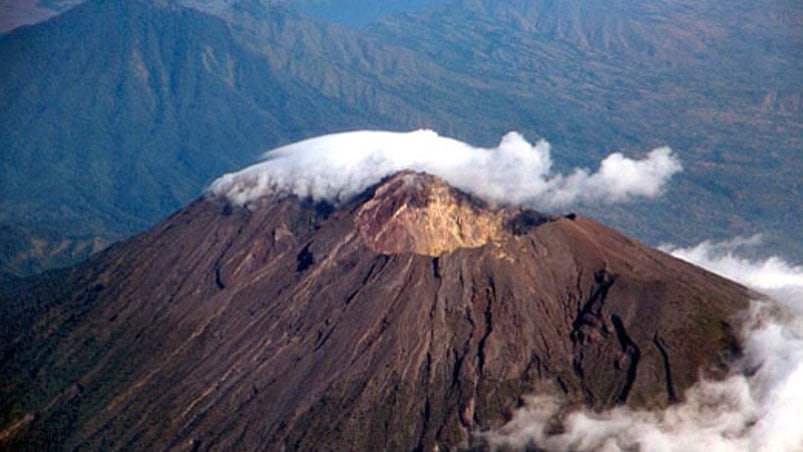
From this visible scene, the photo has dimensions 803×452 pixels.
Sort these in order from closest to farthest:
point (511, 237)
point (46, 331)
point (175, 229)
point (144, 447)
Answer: point (144, 447), point (511, 237), point (46, 331), point (175, 229)

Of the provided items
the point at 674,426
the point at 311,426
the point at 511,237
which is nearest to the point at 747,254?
the point at 511,237

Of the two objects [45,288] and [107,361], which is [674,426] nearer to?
[107,361]

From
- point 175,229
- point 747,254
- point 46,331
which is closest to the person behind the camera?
point 46,331

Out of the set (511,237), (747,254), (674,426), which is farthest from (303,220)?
(747,254)

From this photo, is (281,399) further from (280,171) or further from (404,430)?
(280,171)

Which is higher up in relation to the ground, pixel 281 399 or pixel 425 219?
pixel 425 219

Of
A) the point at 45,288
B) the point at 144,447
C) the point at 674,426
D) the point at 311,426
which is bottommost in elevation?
the point at 45,288

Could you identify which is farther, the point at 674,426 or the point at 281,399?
the point at 281,399
